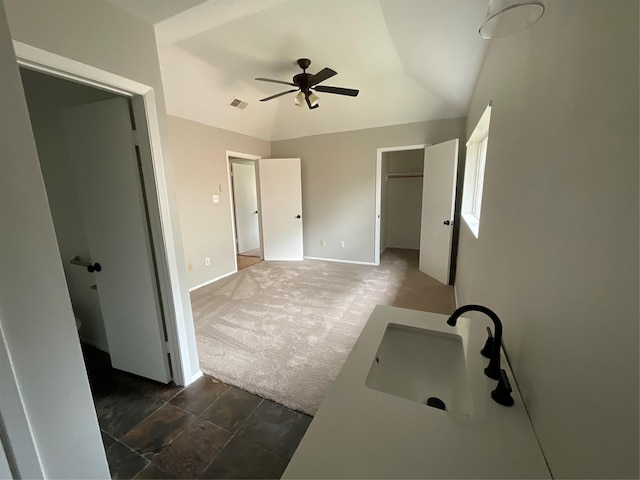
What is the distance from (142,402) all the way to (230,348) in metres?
0.69

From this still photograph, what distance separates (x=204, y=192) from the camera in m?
3.75

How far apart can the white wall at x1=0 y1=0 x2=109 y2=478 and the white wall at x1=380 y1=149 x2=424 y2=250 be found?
520 centimetres

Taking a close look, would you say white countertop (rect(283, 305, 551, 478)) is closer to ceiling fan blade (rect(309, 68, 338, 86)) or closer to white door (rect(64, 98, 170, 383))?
white door (rect(64, 98, 170, 383))

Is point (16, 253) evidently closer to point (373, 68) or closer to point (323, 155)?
point (373, 68)

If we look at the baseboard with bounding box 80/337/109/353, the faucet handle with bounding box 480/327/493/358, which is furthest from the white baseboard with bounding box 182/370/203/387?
the faucet handle with bounding box 480/327/493/358

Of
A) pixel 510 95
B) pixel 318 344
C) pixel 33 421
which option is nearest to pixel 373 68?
pixel 510 95

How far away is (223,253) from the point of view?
13.7ft

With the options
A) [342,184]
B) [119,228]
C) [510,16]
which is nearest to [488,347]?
[510,16]

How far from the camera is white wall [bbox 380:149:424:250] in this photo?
215 inches

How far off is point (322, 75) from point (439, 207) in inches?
91.6

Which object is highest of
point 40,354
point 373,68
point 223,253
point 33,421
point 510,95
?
point 373,68

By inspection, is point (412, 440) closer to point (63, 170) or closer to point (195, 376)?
point (195, 376)

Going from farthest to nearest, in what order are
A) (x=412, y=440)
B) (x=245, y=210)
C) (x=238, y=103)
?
1. (x=245, y=210)
2. (x=238, y=103)
3. (x=412, y=440)

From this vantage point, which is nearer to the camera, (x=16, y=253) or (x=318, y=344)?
(x=16, y=253)
